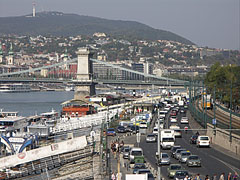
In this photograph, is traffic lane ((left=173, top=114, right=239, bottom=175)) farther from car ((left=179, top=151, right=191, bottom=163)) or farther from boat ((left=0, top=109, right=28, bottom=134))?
boat ((left=0, top=109, right=28, bottom=134))

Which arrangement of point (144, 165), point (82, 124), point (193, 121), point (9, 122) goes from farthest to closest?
1. point (193, 121)
2. point (82, 124)
3. point (9, 122)
4. point (144, 165)

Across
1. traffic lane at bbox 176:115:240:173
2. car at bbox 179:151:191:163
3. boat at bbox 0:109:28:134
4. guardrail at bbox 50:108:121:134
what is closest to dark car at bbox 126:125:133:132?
guardrail at bbox 50:108:121:134

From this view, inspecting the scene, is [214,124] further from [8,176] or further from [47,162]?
[8,176]

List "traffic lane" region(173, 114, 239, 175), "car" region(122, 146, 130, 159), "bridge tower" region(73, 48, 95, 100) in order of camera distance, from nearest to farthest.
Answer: "traffic lane" region(173, 114, 239, 175) < "car" region(122, 146, 130, 159) < "bridge tower" region(73, 48, 95, 100)

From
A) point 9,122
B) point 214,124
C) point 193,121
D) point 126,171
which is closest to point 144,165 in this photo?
point 126,171

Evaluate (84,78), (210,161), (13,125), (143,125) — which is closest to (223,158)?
(210,161)

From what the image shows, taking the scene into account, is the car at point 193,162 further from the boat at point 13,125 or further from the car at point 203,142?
the boat at point 13,125

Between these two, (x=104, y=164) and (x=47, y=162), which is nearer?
(x=104, y=164)

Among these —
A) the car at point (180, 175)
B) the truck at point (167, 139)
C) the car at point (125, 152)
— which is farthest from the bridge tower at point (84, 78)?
the car at point (180, 175)

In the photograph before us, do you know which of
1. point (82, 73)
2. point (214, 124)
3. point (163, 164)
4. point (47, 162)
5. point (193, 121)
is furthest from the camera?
point (82, 73)
